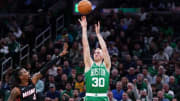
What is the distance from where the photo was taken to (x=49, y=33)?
66.3 feet

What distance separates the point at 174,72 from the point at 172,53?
74.0 inches

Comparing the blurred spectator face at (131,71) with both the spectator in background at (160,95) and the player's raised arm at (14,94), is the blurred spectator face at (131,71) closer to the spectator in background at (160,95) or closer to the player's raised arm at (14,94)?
the spectator in background at (160,95)

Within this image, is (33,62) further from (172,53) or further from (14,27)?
(172,53)

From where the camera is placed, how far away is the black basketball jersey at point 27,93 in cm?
853

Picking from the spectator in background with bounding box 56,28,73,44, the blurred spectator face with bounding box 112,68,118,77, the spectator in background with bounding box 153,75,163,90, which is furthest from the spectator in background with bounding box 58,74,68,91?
the spectator in background with bounding box 153,75,163,90

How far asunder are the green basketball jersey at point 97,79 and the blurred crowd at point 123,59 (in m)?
4.15

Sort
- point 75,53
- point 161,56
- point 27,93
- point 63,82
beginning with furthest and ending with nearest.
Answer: point 75,53
point 161,56
point 63,82
point 27,93

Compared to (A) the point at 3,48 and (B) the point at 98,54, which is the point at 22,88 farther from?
(A) the point at 3,48

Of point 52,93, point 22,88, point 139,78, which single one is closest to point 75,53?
point 52,93

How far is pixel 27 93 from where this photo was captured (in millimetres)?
8648

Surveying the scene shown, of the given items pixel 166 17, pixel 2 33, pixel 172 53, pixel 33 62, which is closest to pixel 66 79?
pixel 33 62

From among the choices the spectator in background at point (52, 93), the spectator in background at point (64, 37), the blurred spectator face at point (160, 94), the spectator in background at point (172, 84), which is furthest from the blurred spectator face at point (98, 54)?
the spectator in background at point (64, 37)

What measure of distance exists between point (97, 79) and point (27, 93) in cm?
166

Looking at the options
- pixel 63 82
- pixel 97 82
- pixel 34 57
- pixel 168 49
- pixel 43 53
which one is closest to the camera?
pixel 97 82
